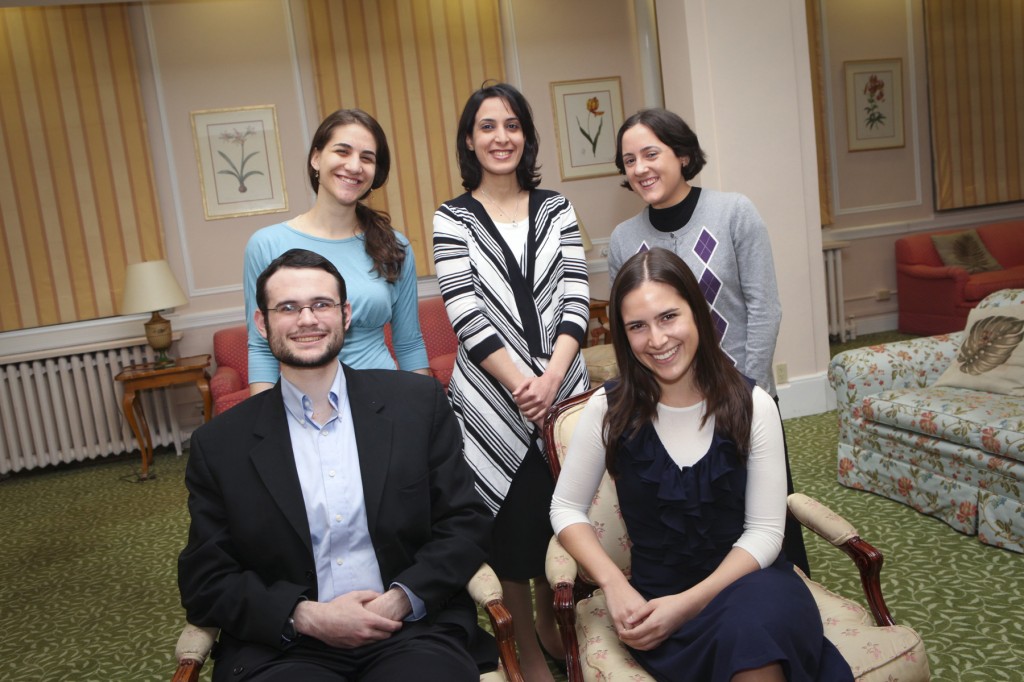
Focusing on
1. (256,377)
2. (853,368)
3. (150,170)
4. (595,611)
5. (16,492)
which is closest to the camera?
(595,611)

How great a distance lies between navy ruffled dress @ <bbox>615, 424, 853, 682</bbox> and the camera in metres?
1.50

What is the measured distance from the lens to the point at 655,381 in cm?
186

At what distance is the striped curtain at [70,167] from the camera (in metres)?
5.75

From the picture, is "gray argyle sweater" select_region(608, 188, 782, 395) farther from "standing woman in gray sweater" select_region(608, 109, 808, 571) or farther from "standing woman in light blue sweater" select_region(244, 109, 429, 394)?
"standing woman in light blue sweater" select_region(244, 109, 429, 394)

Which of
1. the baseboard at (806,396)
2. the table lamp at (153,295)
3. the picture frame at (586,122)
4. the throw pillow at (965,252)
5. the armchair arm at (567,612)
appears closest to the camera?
the armchair arm at (567,612)

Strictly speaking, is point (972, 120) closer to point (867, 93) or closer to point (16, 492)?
point (867, 93)

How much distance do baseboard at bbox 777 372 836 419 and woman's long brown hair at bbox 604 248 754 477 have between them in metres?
3.43

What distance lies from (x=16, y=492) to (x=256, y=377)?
175 inches

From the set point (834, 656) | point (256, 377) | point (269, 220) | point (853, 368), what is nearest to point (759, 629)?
point (834, 656)

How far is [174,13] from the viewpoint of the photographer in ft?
19.3


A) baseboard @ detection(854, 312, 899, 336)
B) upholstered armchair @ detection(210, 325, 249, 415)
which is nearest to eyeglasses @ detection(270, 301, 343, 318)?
upholstered armchair @ detection(210, 325, 249, 415)

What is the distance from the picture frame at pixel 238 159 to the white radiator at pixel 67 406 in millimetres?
1225

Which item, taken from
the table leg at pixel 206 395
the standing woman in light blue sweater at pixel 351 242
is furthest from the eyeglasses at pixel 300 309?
the table leg at pixel 206 395

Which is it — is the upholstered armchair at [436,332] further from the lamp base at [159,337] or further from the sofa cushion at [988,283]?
the sofa cushion at [988,283]
